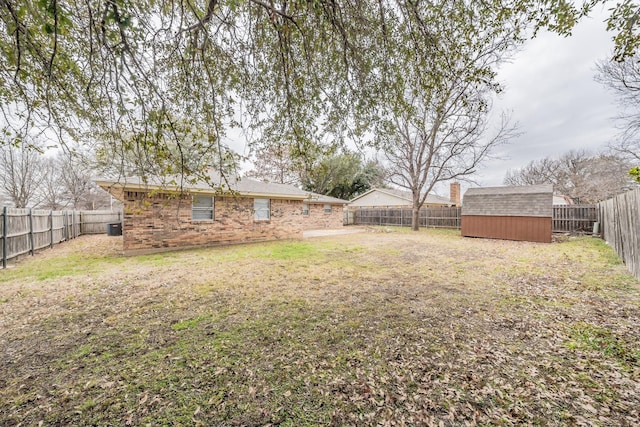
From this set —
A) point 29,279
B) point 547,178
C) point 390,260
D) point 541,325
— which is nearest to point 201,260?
point 29,279

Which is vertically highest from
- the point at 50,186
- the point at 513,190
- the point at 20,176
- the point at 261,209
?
the point at 20,176

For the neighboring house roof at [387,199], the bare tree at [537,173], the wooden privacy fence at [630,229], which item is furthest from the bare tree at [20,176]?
the bare tree at [537,173]

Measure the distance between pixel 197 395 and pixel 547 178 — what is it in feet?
135

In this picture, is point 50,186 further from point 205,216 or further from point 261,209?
point 261,209

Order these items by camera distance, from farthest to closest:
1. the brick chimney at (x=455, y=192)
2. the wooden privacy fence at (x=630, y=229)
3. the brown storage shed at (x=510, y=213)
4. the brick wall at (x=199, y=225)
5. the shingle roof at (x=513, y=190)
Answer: the brick chimney at (x=455, y=192), the shingle roof at (x=513, y=190), the brown storage shed at (x=510, y=213), the brick wall at (x=199, y=225), the wooden privacy fence at (x=630, y=229)

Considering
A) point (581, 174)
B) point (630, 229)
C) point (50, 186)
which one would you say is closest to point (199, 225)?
point (630, 229)

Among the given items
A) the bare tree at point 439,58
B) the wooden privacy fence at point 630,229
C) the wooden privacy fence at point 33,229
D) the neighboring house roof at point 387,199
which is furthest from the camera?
the neighboring house roof at point 387,199

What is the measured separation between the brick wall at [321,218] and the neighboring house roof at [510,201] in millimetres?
9002

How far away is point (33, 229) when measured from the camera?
834 centimetres

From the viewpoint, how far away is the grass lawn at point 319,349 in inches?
81.0

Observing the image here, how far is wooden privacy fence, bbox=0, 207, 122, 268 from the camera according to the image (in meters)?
6.74

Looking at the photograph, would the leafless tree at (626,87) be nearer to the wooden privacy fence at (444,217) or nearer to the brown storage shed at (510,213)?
the brown storage shed at (510,213)

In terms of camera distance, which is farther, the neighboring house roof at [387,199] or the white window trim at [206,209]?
the neighboring house roof at [387,199]

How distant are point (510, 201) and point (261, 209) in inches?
499
